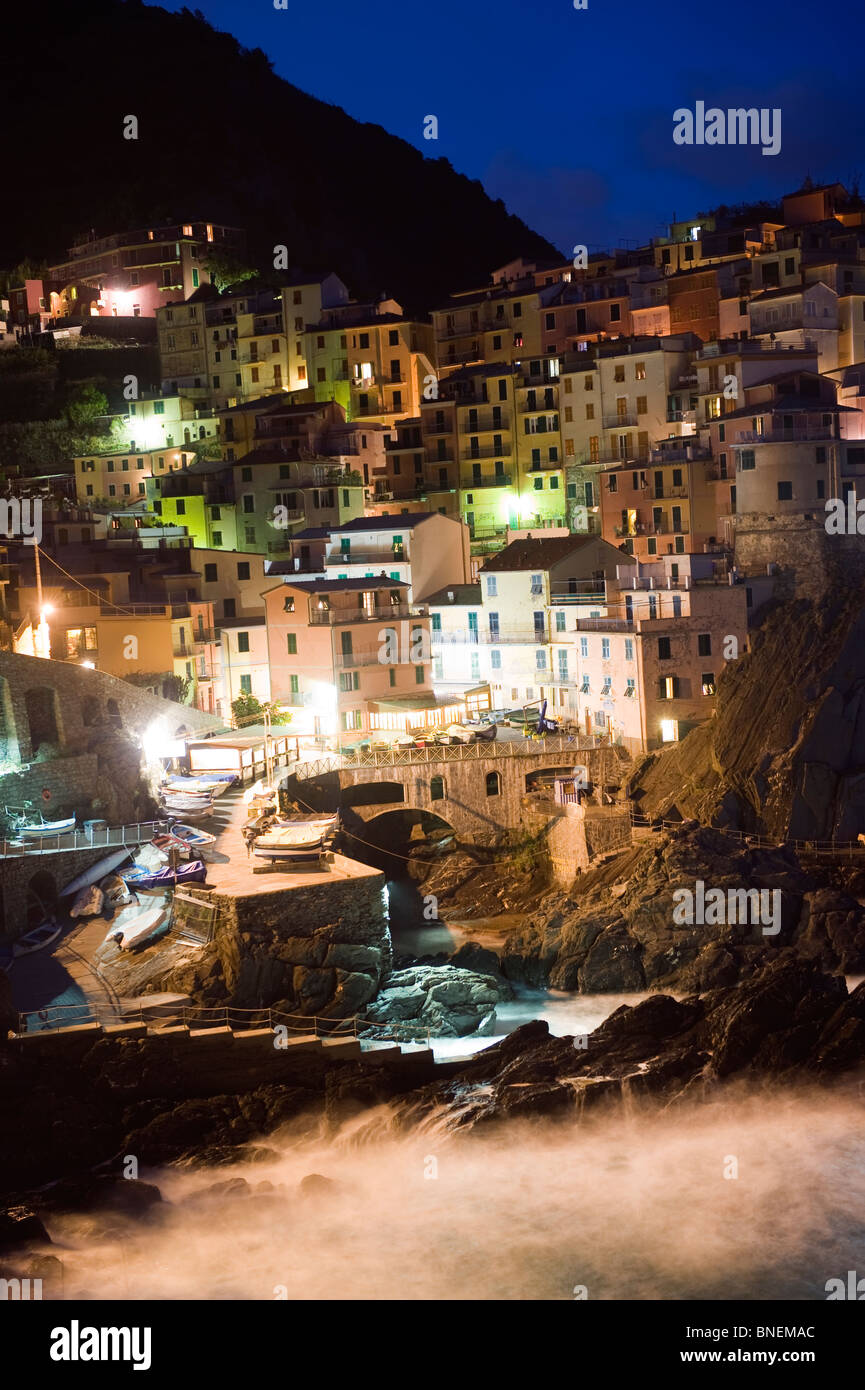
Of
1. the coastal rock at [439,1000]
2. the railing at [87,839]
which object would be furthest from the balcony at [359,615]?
the coastal rock at [439,1000]

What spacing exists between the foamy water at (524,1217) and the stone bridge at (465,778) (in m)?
15.6

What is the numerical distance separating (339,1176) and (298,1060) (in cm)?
326

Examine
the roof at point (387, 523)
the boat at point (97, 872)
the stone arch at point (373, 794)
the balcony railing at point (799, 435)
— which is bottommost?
the boat at point (97, 872)

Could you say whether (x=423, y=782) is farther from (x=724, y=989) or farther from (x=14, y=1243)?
(x=14, y=1243)

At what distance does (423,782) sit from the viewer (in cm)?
4378

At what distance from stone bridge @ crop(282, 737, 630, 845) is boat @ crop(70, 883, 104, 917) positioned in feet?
27.4

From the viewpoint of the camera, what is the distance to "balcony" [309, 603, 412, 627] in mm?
49469

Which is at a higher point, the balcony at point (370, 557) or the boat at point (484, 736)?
the balcony at point (370, 557)

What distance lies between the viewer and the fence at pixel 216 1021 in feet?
97.5

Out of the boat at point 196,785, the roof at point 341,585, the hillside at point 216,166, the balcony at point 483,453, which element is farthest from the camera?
the hillside at point 216,166

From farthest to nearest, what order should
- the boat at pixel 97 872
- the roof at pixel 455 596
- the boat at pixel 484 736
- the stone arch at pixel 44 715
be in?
the roof at pixel 455 596, the boat at pixel 484 736, the stone arch at pixel 44 715, the boat at pixel 97 872

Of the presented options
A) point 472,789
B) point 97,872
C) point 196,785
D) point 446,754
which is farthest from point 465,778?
point 97,872

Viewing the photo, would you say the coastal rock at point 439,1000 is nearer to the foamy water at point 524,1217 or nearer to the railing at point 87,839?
the foamy water at point 524,1217
